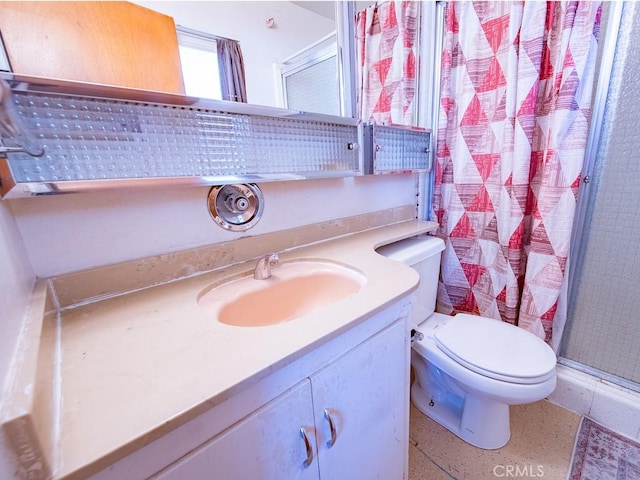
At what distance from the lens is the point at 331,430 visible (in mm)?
583

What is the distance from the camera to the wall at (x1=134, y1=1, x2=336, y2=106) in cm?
98

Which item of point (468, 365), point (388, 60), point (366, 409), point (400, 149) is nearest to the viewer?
point (366, 409)

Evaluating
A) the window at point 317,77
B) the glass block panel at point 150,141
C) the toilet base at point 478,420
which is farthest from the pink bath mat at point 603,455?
the window at point 317,77

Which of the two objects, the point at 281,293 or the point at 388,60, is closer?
the point at 281,293

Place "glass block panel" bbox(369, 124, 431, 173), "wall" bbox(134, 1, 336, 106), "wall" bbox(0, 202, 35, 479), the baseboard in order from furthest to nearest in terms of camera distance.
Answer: "glass block panel" bbox(369, 124, 431, 173), the baseboard, "wall" bbox(134, 1, 336, 106), "wall" bbox(0, 202, 35, 479)

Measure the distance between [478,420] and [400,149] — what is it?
1.22 metres

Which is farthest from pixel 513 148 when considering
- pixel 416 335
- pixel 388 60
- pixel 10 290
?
pixel 10 290

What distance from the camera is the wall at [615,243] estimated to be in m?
0.99

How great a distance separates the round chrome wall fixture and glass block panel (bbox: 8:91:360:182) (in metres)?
0.06

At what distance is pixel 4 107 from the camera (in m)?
0.40

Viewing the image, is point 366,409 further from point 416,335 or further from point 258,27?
point 258,27

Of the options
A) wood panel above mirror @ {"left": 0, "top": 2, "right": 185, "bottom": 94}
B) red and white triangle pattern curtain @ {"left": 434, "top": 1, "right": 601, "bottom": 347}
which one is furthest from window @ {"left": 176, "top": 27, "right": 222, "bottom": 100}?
red and white triangle pattern curtain @ {"left": 434, "top": 1, "right": 601, "bottom": 347}

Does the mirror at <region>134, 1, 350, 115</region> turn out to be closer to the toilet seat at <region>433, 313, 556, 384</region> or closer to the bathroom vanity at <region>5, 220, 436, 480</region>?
the bathroom vanity at <region>5, 220, 436, 480</region>

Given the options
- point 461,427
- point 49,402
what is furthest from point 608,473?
point 49,402
